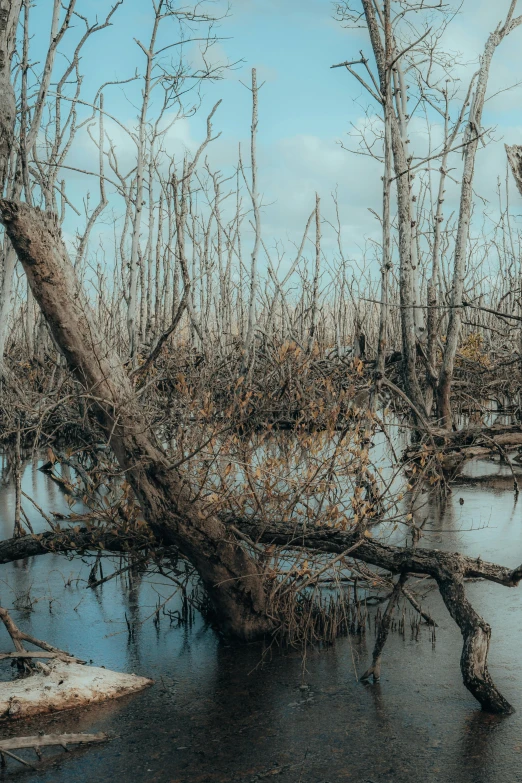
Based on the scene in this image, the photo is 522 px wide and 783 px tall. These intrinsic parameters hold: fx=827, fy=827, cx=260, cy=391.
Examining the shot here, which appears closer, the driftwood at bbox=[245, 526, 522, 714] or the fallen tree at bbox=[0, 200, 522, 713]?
the driftwood at bbox=[245, 526, 522, 714]

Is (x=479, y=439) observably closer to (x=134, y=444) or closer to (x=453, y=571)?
(x=453, y=571)

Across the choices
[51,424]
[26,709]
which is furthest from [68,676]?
[51,424]

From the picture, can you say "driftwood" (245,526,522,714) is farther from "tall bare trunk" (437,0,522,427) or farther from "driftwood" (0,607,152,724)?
"tall bare trunk" (437,0,522,427)

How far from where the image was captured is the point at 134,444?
473cm

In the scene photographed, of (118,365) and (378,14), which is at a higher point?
(378,14)

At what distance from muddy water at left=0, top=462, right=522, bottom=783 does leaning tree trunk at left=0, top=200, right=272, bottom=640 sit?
34cm

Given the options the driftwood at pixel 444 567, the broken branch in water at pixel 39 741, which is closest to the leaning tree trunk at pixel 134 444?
the driftwood at pixel 444 567

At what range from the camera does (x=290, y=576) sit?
4.87 m

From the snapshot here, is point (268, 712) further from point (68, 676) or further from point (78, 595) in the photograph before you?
point (78, 595)

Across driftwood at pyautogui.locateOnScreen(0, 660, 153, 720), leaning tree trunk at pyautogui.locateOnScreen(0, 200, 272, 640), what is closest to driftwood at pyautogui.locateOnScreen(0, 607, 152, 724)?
driftwood at pyautogui.locateOnScreen(0, 660, 153, 720)

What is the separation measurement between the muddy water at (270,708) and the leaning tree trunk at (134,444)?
1.12 feet

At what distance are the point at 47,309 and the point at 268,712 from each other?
7.80ft

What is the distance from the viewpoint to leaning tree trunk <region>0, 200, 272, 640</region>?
436 centimetres

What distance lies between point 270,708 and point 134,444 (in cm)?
162
